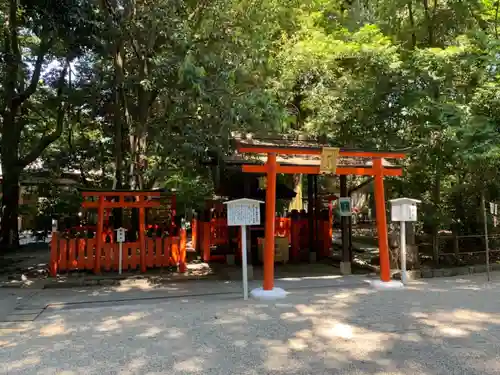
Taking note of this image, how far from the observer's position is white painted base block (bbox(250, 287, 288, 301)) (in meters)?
7.47

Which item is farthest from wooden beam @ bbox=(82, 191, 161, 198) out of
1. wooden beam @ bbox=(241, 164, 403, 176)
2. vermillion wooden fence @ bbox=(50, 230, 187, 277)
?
wooden beam @ bbox=(241, 164, 403, 176)

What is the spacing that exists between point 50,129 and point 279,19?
394 inches

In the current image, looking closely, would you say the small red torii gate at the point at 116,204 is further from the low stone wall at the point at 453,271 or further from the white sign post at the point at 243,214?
the low stone wall at the point at 453,271

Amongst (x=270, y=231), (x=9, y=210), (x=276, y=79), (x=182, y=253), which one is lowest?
(x=182, y=253)

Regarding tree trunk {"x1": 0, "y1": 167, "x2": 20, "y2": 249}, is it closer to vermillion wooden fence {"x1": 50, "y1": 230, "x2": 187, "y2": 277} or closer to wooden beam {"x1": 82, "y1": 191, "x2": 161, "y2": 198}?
vermillion wooden fence {"x1": 50, "y1": 230, "x2": 187, "y2": 277}

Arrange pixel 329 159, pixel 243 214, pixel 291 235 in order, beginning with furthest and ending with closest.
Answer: pixel 291 235
pixel 329 159
pixel 243 214

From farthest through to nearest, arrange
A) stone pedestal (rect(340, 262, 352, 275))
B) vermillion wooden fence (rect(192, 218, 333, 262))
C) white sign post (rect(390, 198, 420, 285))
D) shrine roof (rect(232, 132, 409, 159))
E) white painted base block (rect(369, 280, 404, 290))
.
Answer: vermillion wooden fence (rect(192, 218, 333, 262)) → stone pedestal (rect(340, 262, 352, 275)) → white sign post (rect(390, 198, 420, 285)) → white painted base block (rect(369, 280, 404, 290)) → shrine roof (rect(232, 132, 409, 159))

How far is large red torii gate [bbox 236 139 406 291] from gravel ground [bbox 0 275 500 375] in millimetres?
1079

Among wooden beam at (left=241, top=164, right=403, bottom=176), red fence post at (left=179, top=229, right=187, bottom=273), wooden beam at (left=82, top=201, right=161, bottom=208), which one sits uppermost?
wooden beam at (left=241, top=164, right=403, bottom=176)

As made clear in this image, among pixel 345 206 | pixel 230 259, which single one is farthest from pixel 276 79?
pixel 230 259

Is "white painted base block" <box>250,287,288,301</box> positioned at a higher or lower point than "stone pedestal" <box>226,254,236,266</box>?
lower

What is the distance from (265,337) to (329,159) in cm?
423

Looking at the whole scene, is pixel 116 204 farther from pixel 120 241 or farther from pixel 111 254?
pixel 111 254

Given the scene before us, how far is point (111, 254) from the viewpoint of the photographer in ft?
32.6
